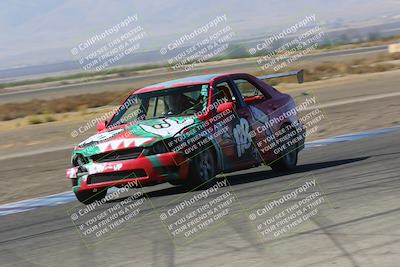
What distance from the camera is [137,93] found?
37.9 ft

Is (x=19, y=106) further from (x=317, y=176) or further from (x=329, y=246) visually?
(x=329, y=246)

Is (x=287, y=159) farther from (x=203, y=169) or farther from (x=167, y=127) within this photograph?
(x=167, y=127)

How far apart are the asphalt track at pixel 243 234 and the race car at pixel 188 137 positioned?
312 mm

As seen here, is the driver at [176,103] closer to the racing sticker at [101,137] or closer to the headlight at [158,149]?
the racing sticker at [101,137]

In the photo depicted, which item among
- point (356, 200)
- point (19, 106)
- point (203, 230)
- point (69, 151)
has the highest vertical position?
point (203, 230)

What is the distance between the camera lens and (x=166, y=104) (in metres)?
11.1

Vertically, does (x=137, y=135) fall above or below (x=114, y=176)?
above

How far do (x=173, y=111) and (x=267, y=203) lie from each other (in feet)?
8.01

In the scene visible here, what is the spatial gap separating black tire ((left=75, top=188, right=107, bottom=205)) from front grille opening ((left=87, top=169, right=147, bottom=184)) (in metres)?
0.35

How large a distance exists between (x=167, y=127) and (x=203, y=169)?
666 millimetres

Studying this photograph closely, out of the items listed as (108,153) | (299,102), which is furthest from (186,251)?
(299,102)
